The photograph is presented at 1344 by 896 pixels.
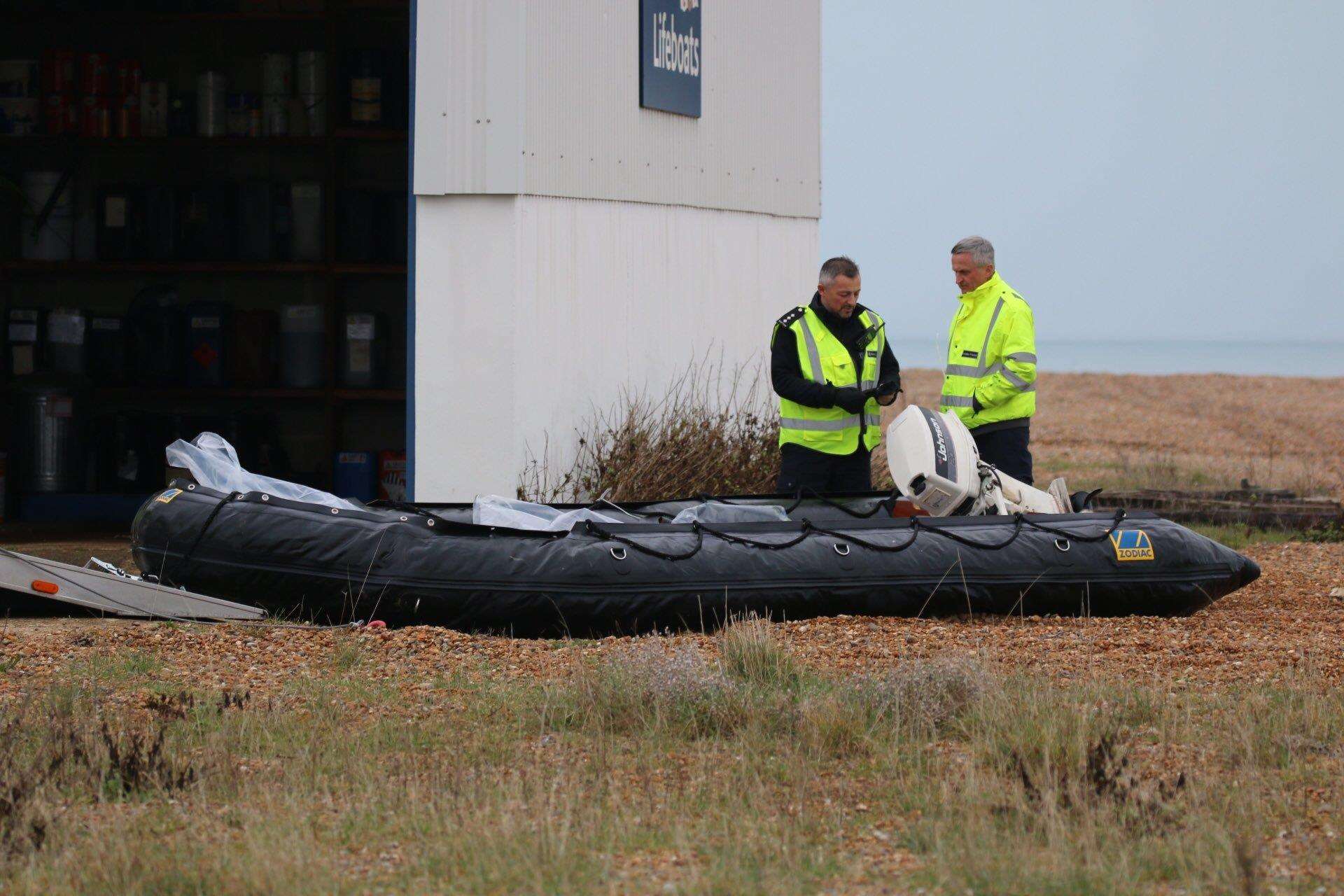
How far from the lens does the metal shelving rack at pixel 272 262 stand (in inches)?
499

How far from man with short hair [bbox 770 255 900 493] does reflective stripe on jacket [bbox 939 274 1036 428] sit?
14.4 inches

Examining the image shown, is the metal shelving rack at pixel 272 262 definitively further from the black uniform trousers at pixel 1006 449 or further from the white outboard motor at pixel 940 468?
the white outboard motor at pixel 940 468

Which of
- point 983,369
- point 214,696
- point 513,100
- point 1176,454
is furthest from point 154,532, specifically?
point 1176,454

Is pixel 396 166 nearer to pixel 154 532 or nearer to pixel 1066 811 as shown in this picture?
pixel 154 532

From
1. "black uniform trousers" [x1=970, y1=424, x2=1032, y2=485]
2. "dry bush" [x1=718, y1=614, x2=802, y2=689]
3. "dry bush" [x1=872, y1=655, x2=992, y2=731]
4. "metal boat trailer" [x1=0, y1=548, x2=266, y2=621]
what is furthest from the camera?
"black uniform trousers" [x1=970, y1=424, x2=1032, y2=485]

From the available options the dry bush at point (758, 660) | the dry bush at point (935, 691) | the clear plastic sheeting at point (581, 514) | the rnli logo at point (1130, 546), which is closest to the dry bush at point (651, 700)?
the dry bush at point (758, 660)

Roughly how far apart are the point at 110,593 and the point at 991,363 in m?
4.62

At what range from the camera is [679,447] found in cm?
1106

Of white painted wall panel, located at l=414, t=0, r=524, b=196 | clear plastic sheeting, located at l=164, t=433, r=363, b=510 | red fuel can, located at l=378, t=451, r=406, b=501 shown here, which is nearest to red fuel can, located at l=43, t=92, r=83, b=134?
red fuel can, located at l=378, t=451, r=406, b=501

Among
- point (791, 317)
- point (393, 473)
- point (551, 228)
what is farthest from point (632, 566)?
point (393, 473)

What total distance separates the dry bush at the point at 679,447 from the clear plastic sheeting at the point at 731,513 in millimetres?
1416

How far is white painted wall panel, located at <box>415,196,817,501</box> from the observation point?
392 inches

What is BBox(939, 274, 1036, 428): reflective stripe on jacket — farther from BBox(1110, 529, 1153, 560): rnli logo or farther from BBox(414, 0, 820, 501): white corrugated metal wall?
BBox(414, 0, 820, 501): white corrugated metal wall

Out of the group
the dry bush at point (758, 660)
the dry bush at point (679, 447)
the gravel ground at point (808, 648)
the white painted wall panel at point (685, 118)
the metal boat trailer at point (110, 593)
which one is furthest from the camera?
the dry bush at point (679, 447)
